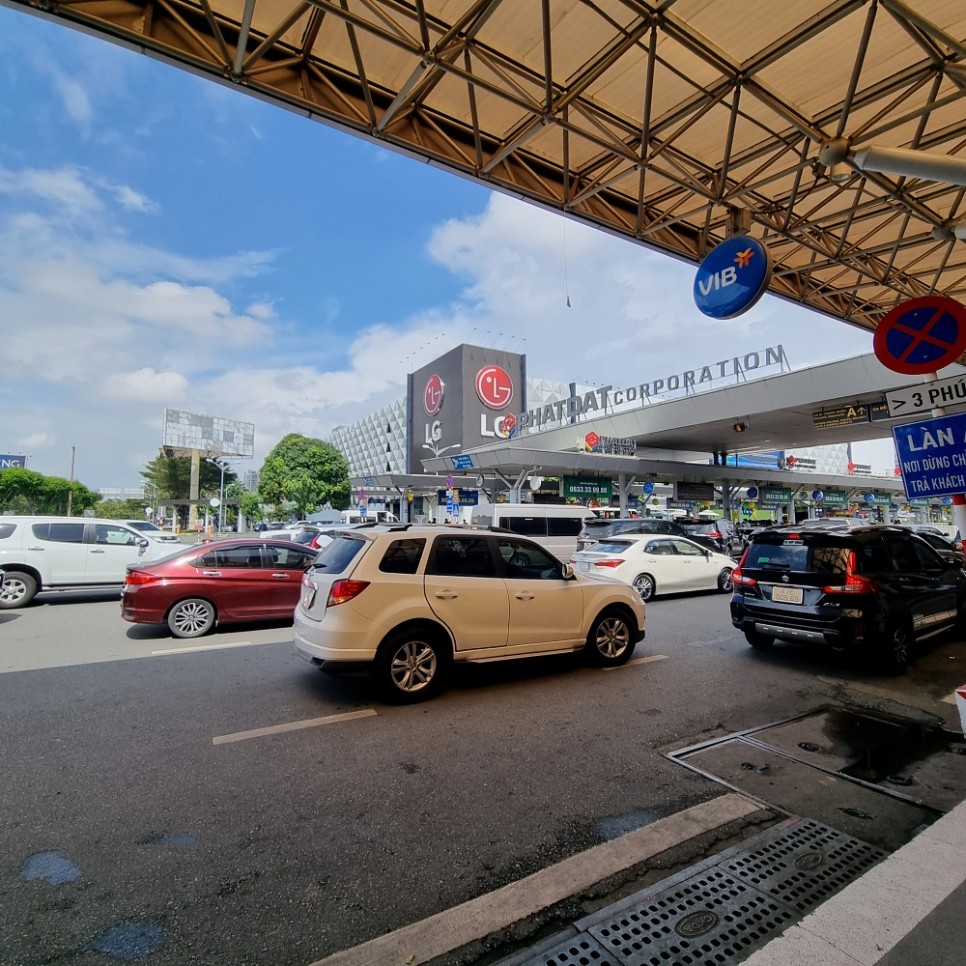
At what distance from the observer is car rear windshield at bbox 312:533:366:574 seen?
517cm

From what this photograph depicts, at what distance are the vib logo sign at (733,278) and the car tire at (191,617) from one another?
8234mm

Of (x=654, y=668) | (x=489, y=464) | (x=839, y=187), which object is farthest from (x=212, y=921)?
(x=489, y=464)

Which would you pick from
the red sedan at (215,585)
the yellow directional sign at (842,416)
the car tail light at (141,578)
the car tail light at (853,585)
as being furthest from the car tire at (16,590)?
the yellow directional sign at (842,416)

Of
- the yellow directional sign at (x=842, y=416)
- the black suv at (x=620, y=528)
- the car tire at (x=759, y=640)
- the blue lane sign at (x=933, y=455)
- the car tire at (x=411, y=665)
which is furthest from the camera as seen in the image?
the yellow directional sign at (x=842, y=416)

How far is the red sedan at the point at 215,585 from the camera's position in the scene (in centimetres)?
791

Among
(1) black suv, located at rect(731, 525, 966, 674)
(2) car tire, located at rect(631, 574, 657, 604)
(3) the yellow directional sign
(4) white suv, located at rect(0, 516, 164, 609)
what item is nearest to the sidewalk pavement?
(1) black suv, located at rect(731, 525, 966, 674)

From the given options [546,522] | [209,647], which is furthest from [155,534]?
[546,522]

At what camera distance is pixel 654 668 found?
6.41 m

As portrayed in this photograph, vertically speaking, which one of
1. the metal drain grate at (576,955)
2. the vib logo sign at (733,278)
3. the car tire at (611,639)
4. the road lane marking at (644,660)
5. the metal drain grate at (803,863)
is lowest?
the road lane marking at (644,660)

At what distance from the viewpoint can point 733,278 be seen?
625 centimetres

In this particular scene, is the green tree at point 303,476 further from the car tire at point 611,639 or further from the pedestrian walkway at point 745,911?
the pedestrian walkway at point 745,911

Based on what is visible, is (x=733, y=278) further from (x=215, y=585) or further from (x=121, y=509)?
(x=121, y=509)

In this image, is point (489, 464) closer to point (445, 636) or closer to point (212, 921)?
point (445, 636)

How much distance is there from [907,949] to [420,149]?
7350mm
